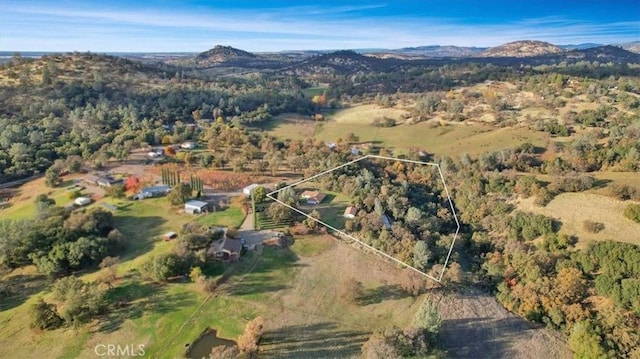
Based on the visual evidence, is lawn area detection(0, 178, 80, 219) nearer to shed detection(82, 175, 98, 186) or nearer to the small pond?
shed detection(82, 175, 98, 186)

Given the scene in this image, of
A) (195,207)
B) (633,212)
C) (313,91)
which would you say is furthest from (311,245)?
(313,91)

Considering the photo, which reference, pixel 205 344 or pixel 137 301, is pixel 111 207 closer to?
pixel 137 301

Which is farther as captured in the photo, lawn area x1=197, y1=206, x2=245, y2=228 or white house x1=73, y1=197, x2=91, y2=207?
white house x1=73, y1=197, x2=91, y2=207

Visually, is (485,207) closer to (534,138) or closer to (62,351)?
(534,138)

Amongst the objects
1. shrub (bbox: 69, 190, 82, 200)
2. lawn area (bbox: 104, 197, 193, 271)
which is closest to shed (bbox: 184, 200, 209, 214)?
lawn area (bbox: 104, 197, 193, 271)

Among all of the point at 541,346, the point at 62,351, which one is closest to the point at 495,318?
the point at 541,346

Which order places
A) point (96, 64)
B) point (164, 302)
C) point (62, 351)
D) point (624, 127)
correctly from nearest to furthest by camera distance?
point (62, 351)
point (164, 302)
point (624, 127)
point (96, 64)
